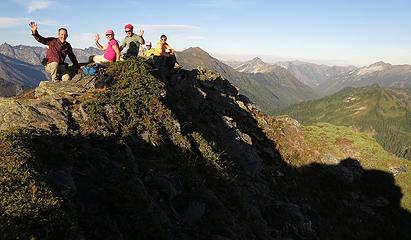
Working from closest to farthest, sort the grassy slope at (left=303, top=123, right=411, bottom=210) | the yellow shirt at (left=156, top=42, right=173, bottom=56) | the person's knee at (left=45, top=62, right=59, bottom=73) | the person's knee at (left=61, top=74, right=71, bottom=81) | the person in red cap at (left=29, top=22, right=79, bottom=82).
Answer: the person in red cap at (left=29, top=22, right=79, bottom=82), the person's knee at (left=45, top=62, right=59, bottom=73), the person's knee at (left=61, top=74, right=71, bottom=81), the yellow shirt at (left=156, top=42, right=173, bottom=56), the grassy slope at (left=303, top=123, right=411, bottom=210)

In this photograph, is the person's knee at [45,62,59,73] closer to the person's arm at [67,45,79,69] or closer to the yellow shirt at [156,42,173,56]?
the person's arm at [67,45,79,69]

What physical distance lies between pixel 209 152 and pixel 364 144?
2400cm

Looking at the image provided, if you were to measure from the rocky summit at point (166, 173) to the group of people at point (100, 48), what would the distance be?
3.45 ft

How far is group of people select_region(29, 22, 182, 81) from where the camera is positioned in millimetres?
19500

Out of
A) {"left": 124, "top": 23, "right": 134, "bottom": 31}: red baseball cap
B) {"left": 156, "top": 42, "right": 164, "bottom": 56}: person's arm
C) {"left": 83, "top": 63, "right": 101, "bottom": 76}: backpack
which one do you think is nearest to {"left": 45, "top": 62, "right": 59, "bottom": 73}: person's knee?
{"left": 83, "top": 63, "right": 101, "bottom": 76}: backpack

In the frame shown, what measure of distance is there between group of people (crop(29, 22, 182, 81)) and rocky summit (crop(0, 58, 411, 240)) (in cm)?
105

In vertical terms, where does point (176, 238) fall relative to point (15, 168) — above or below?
below

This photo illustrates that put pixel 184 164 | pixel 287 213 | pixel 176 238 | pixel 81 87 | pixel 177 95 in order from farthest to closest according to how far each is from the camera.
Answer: pixel 177 95 → pixel 287 213 → pixel 81 87 → pixel 184 164 → pixel 176 238

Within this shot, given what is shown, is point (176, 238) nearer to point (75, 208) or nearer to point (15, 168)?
point (75, 208)

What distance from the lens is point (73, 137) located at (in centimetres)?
1487

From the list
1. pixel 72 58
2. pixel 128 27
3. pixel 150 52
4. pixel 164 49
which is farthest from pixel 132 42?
pixel 72 58

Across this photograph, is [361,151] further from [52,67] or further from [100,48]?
[52,67]

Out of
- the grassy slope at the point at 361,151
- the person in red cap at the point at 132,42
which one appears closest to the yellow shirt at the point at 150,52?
the person in red cap at the point at 132,42

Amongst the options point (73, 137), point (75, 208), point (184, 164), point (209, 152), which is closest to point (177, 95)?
point (209, 152)
